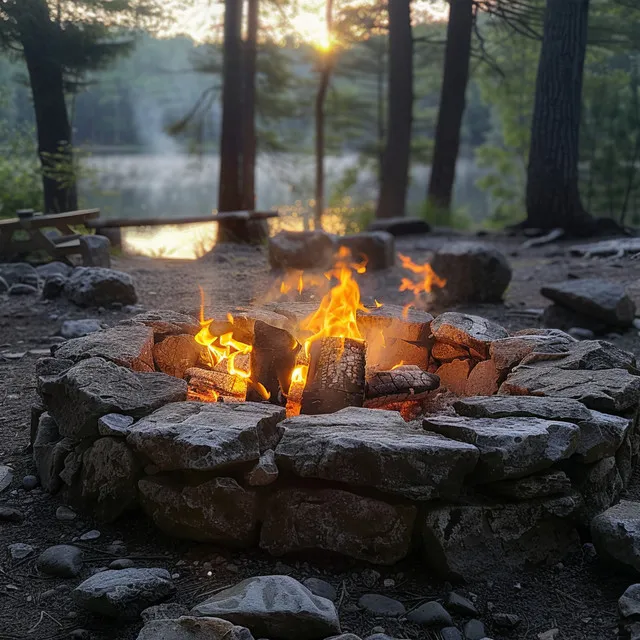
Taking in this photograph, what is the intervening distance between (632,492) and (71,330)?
4.45 metres

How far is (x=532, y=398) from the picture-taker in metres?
3.22

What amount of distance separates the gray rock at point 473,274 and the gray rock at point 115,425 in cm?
490

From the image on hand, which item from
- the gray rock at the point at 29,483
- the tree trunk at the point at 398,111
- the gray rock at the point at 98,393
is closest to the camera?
the gray rock at the point at 98,393

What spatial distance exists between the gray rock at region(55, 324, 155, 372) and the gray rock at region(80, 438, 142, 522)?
0.64 m

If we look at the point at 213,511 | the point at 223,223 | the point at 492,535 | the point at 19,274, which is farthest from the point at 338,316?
the point at 223,223

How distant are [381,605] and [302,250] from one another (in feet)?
21.1

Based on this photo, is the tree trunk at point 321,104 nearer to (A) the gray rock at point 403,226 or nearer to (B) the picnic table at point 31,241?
(A) the gray rock at point 403,226

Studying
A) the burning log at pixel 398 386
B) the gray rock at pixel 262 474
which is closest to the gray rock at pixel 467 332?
the burning log at pixel 398 386

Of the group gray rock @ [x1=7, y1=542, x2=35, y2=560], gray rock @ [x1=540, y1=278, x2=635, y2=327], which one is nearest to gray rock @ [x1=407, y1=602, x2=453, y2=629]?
gray rock @ [x1=7, y1=542, x2=35, y2=560]

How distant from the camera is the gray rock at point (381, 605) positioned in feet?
8.43

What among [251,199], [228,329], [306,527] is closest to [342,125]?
[251,199]

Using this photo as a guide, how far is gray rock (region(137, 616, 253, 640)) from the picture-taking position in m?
2.21

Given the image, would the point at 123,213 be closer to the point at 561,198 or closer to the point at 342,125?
the point at 342,125

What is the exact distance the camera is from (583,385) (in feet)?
11.1
